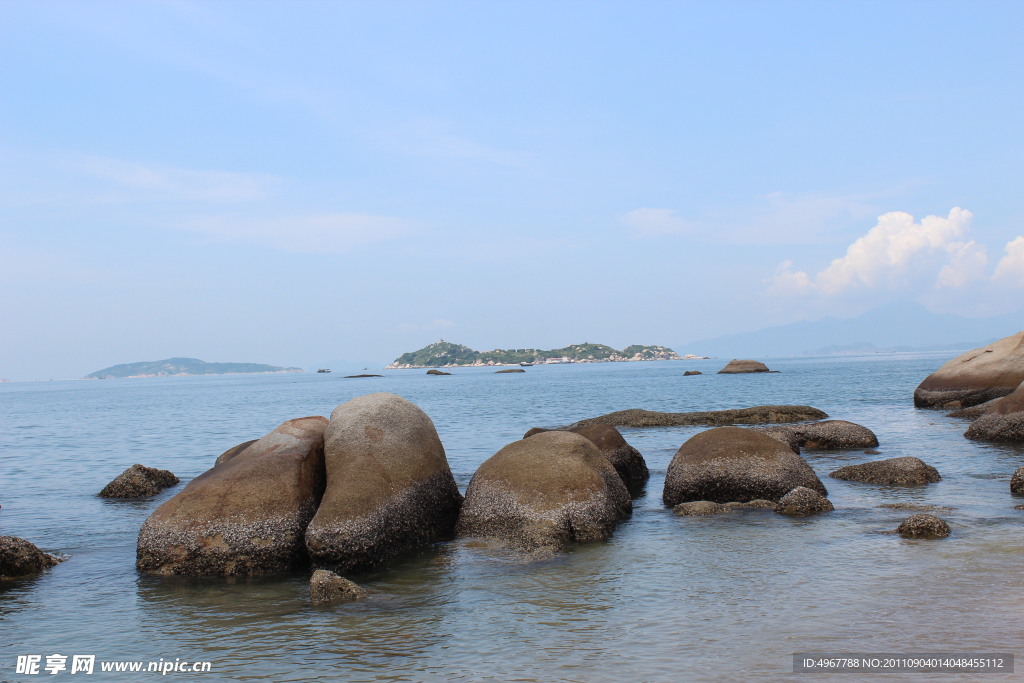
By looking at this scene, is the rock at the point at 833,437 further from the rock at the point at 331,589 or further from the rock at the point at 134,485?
the rock at the point at 134,485

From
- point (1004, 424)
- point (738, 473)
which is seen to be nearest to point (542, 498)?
point (738, 473)

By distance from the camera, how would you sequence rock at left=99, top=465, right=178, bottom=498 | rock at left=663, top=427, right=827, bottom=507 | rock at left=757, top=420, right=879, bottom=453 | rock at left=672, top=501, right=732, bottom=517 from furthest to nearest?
1. rock at left=757, top=420, right=879, bottom=453
2. rock at left=99, top=465, right=178, bottom=498
3. rock at left=663, top=427, right=827, bottom=507
4. rock at left=672, top=501, right=732, bottom=517

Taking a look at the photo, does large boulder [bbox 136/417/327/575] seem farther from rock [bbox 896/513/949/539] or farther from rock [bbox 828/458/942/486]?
rock [bbox 828/458/942/486]

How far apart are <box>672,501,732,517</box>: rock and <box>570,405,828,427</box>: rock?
1819 centimetres

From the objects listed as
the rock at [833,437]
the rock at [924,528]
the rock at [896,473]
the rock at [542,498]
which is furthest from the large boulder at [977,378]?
the rock at [542,498]

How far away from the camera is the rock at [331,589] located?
1027 cm

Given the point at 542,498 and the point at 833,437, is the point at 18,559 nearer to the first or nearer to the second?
the point at 542,498

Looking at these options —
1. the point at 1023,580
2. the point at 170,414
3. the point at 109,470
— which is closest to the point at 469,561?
the point at 1023,580

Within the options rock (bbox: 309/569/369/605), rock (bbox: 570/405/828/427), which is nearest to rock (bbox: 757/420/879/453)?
rock (bbox: 570/405/828/427)

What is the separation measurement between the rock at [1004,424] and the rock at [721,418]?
372 inches

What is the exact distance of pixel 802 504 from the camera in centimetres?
1481

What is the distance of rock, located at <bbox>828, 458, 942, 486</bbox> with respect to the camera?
17.9 metres

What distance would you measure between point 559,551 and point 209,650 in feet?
19.3

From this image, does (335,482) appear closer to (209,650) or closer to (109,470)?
(209,650)
